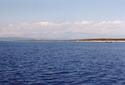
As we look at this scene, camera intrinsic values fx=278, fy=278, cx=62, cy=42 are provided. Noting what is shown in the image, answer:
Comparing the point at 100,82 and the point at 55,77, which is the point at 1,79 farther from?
the point at 100,82

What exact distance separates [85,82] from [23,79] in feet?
22.3

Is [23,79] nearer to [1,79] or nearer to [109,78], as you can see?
[1,79]

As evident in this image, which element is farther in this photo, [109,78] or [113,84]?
[109,78]

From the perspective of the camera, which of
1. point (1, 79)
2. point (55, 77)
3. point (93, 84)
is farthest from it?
point (55, 77)

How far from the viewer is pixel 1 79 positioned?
30.0 meters

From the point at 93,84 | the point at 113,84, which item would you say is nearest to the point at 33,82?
the point at 93,84

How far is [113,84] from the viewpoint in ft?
91.5

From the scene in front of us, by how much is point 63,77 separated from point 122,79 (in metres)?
6.65

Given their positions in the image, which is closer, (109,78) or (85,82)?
(85,82)

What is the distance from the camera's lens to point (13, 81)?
28.9 m

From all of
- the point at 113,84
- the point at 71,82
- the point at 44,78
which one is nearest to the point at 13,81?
the point at 44,78

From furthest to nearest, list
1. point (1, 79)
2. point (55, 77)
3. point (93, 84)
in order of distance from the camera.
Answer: point (55, 77) → point (1, 79) → point (93, 84)

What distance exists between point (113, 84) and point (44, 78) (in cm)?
798

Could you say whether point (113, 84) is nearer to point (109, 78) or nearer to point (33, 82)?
point (109, 78)
